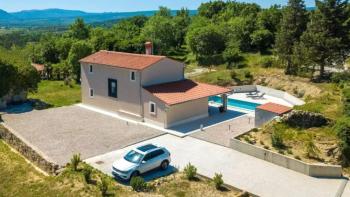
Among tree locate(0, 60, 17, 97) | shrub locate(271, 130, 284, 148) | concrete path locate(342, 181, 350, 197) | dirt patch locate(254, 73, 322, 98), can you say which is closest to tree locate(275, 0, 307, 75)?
dirt patch locate(254, 73, 322, 98)

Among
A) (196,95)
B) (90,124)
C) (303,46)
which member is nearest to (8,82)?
(90,124)

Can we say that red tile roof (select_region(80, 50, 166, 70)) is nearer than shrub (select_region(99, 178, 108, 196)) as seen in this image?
No

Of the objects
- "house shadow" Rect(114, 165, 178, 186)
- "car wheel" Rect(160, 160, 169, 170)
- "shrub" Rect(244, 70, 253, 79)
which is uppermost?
"shrub" Rect(244, 70, 253, 79)

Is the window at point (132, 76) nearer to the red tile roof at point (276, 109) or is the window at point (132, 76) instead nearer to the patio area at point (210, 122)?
the patio area at point (210, 122)

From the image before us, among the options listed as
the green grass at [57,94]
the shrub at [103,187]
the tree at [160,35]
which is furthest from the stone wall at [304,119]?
the tree at [160,35]

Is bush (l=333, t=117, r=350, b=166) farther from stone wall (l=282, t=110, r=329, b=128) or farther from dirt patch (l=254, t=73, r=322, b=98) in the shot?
dirt patch (l=254, t=73, r=322, b=98)

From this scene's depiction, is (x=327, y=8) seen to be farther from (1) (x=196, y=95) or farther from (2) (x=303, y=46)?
(1) (x=196, y=95)

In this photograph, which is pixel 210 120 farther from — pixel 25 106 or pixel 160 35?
pixel 160 35
